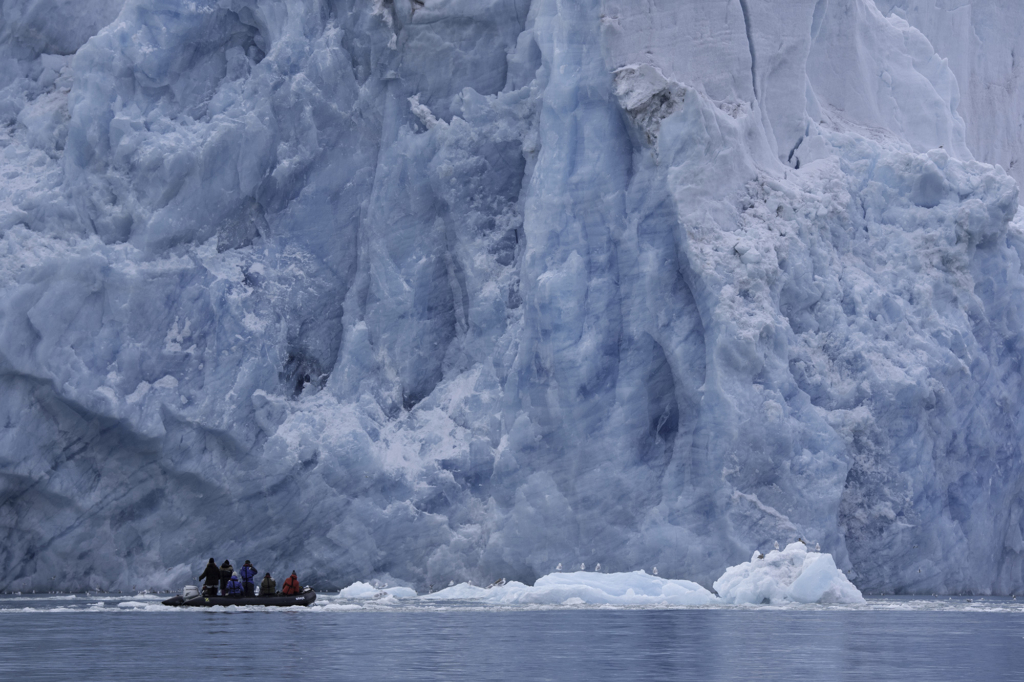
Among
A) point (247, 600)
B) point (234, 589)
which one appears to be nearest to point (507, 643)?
point (247, 600)

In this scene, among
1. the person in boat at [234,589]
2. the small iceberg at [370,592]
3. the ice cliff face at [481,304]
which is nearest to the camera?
the person in boat at [234,589]

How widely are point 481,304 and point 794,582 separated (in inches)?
311

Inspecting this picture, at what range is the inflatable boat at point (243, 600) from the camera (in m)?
19.8

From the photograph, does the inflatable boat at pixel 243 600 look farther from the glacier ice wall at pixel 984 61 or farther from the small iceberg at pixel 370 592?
the glacier ice wall at pixel 984 61

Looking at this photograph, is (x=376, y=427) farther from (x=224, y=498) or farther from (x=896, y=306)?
(x=896, y=306)

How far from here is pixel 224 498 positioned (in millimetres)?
24500

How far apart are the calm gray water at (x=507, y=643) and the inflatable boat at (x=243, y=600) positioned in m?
0.48

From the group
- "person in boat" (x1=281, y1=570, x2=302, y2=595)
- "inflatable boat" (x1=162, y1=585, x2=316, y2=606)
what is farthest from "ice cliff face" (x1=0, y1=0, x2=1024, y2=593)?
"inflatable boat" (x1=162, y1=585, x2=316, y2=606)

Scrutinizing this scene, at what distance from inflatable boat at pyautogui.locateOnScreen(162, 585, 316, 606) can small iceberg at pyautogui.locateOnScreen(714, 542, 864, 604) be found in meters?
6.43

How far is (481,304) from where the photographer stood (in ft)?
83.9

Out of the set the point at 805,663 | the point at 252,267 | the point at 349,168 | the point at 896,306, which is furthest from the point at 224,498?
the point at 805,663

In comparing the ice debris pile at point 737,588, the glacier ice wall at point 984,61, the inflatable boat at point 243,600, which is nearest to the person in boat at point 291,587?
the inflatable boat at point 243,600

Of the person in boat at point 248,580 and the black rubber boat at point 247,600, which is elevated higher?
the person in boat at point 248,580

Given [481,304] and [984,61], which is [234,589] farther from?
[984,61]
